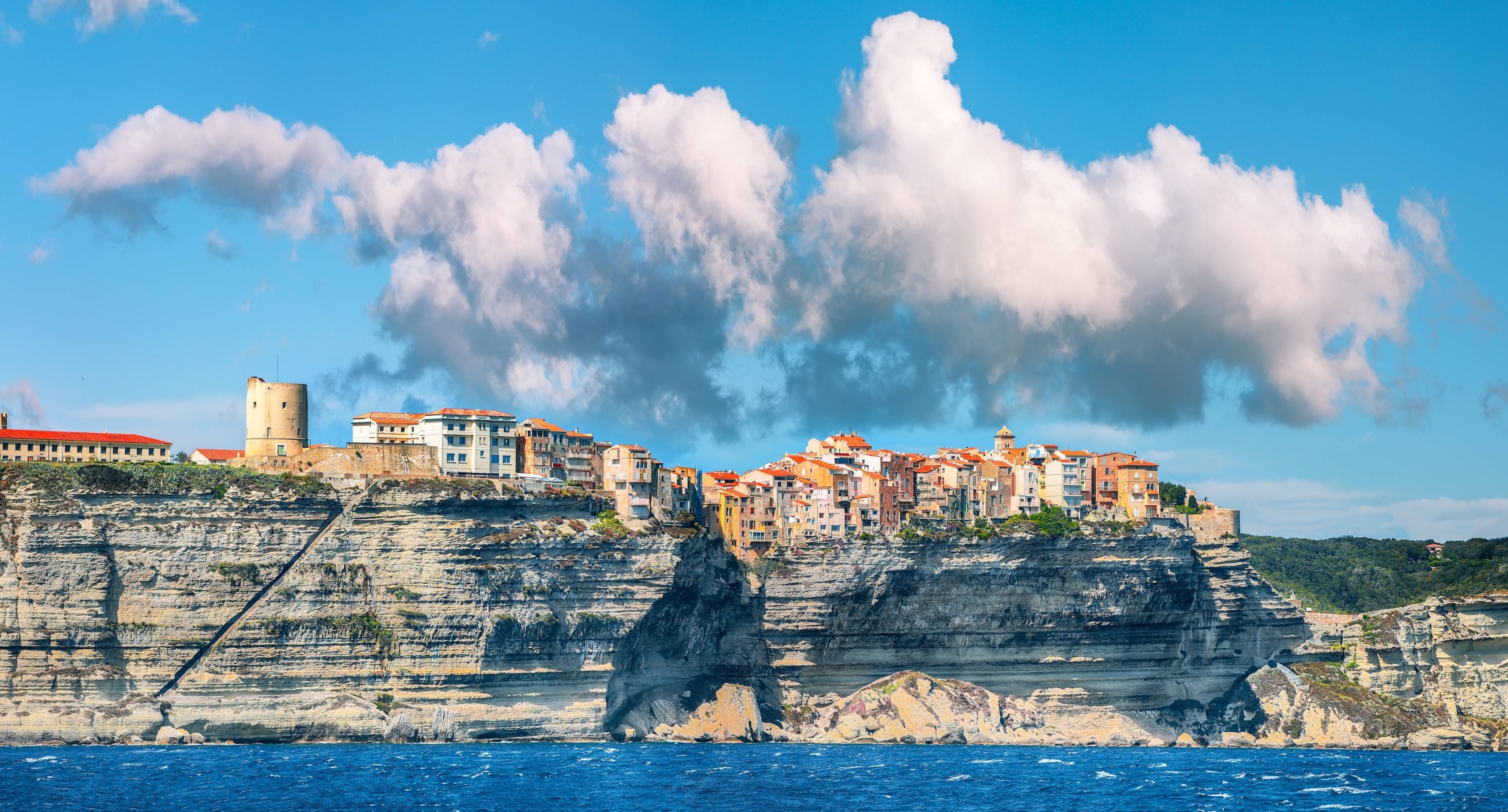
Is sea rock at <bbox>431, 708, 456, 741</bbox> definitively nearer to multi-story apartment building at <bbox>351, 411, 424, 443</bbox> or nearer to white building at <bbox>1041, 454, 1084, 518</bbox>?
multi-story apartment building at <bbox>351, 411, 424, 443</bbox>

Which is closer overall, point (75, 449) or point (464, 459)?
point (75, 449)

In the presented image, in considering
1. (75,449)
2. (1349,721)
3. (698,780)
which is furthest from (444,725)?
(1349,721)

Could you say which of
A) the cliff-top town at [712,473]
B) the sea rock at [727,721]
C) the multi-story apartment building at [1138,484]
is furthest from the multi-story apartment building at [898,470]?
the sea rock at [727,721]

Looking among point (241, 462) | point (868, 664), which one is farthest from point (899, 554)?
point (241, 462)

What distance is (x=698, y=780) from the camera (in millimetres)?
65438

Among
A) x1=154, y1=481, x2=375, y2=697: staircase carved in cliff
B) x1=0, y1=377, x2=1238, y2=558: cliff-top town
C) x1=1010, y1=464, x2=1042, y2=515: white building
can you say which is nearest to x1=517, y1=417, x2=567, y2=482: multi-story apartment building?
x1=0, y1=377, x2=1238, y2=558: cliff-top town

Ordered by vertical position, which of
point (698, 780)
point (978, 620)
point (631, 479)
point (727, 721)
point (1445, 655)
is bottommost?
point (698, 780)

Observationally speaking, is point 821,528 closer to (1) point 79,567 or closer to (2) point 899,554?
(2) point 899,554

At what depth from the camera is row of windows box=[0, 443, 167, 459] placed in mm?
88188

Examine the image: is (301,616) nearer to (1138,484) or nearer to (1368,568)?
(1138,484)

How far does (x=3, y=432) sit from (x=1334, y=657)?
75.1 m

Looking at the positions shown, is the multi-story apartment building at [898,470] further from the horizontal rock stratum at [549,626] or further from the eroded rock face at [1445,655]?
the eroded rock face at [1445,655]

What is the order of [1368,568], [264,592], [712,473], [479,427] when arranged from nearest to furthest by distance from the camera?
[264,592] < [479,427] < [712,473] < [1368,568]

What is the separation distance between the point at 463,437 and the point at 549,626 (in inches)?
653
